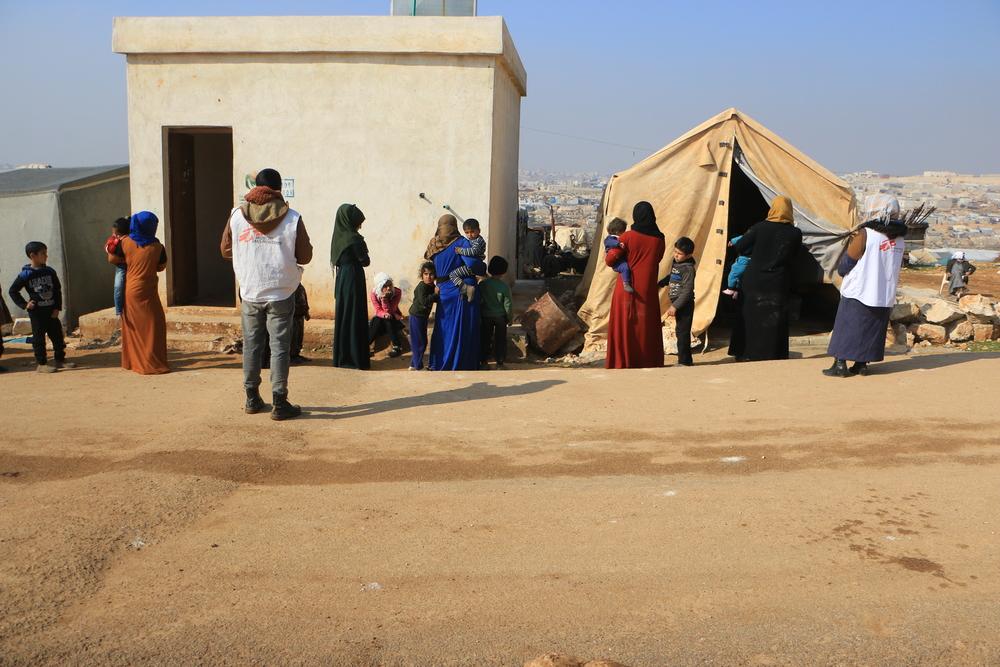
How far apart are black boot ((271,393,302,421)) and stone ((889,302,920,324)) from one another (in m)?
7.26

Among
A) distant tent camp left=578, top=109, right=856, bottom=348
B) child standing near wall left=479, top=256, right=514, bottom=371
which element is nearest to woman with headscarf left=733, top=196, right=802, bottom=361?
distant tent camp left=578, top=109, right=856, bottom=348

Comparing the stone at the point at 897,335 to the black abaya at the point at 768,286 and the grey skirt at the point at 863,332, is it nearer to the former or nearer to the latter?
the black abaya at the point at 768,286

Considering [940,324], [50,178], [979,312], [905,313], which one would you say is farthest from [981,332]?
[50,178]

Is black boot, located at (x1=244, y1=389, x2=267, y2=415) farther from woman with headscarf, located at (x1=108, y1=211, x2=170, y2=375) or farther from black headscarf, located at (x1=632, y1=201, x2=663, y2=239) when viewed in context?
black headscarf, located at (x1=632, y1=201, x2=663, y2=239)

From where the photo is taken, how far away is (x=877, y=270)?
5758 mm

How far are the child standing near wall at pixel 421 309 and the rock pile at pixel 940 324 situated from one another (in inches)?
206

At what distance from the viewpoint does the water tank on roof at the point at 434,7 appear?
9.70 metres

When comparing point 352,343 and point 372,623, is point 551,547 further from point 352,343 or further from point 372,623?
point 352,343

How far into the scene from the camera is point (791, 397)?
17.7 ft

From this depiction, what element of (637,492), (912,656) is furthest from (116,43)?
(912,656)

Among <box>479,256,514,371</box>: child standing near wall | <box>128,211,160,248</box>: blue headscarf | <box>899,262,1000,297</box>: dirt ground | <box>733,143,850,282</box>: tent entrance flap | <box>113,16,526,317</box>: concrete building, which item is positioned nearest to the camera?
<box>128,211,160,248</box>: blue headscarf

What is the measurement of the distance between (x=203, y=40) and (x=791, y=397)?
268 inches

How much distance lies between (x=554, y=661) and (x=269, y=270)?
3.15 m

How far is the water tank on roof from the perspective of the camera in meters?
9.70
